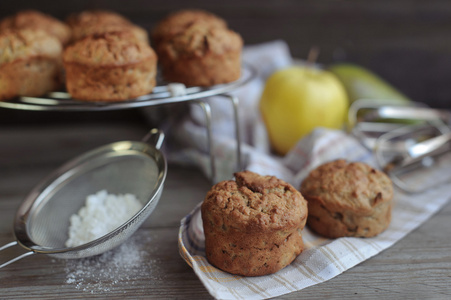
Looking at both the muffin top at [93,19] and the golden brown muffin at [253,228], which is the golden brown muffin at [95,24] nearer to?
the muffin top at [93,19]

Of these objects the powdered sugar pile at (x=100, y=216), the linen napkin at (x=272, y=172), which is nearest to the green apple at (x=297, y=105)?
the linen napkin at (x=272, y=172)

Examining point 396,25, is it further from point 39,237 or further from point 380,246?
point 39,237

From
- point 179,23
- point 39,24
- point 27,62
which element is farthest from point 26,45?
point 179,23

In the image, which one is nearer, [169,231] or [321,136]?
[169,231]

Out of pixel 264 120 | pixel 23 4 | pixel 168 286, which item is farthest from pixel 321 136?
pixel 23 4

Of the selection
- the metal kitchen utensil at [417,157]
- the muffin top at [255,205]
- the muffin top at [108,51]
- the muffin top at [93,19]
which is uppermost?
the muffin top at [93,19]

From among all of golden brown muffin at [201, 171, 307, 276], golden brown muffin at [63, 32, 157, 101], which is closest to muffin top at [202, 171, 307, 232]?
golden brown muffin at [201, 171, 307, 276]
